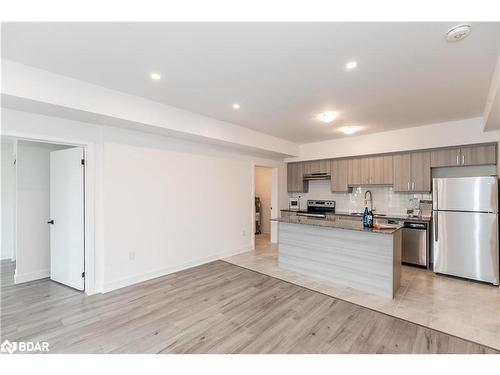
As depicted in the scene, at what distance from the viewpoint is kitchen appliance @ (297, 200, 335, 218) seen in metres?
6.16

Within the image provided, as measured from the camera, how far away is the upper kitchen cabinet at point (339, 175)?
18.8 feet

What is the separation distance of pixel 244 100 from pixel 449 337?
11.7 ft

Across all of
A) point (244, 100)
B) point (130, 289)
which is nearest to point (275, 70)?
point (244, 100)

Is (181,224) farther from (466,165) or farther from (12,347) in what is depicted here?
(466,165)

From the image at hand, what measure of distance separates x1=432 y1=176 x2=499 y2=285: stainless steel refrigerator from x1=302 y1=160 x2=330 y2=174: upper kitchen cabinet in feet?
7.87

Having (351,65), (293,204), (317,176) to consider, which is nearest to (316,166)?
(317,176)

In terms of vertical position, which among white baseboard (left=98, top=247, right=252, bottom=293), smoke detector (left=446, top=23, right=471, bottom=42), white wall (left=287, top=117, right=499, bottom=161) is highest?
smoke detector (left=446, top=23, right=471, bottom=42)

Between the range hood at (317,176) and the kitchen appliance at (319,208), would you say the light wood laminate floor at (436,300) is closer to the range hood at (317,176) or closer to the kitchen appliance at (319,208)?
the kitchen appliance at (319,208)

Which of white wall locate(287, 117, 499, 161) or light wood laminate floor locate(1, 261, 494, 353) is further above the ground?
white wall locate(287, 117, 499, 161)

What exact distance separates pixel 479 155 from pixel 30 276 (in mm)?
7970

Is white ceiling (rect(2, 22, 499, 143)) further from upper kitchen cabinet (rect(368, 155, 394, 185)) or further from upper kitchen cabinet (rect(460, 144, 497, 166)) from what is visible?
upper kitchen cabinet (rect(368, 155, 394, 185))

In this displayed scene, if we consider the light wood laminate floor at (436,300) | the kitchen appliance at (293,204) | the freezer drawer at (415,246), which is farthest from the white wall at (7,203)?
the freezer drawer at (415,246)

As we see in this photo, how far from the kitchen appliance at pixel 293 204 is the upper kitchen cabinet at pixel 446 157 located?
10.8ft

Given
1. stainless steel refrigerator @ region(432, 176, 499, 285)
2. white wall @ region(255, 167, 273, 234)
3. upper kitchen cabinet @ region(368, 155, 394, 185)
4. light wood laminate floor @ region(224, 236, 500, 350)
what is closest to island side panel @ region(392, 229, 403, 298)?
light wood laminate floor @ region(224, 236, 500, 350)
